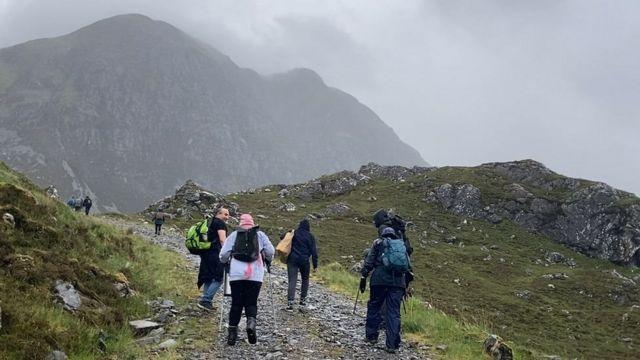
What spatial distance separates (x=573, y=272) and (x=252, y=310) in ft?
179

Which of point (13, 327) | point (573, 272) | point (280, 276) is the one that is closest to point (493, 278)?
point (573, 272)

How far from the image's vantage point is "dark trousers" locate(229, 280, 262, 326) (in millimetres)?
12367

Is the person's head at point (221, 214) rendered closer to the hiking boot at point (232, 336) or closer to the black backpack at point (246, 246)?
the black backpack at point (246, 246)

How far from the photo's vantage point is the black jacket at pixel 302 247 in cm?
1873

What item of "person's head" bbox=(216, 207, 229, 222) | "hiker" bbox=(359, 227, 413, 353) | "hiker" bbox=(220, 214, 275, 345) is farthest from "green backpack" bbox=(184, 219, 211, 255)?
"hiker" bbox=(359, 227, 413, 353)

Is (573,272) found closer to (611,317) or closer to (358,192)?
(611,317)

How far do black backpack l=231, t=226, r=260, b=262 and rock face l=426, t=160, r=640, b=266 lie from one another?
6639 centimetres

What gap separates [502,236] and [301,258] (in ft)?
190

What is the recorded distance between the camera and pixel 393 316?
13375 millimetres

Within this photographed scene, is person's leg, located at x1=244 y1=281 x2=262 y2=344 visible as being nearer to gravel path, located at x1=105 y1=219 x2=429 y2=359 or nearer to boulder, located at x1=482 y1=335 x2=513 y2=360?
gravel path, located at x1=105 y1=219 x2=429 y2=359

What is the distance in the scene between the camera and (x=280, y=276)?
27.5 m

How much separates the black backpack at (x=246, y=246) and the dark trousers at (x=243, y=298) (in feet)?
1.95

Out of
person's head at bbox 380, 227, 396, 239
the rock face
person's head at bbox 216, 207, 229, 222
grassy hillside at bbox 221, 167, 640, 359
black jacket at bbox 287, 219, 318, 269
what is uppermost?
the rock face

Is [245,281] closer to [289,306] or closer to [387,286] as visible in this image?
[387,286]
